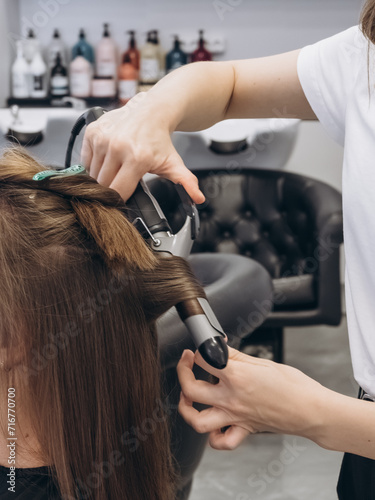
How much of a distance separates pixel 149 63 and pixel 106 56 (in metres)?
0.26

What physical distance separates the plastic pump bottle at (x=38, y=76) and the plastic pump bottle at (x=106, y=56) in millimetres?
333

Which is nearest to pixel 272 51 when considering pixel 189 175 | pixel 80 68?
pixel 80 68

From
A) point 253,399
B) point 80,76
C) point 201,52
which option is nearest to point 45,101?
point 80,76

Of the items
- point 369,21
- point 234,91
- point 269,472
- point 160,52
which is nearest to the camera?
point 369,21

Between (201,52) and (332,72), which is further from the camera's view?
(201,52)

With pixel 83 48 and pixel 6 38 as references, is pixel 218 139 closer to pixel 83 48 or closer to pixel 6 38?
pixel 83 48

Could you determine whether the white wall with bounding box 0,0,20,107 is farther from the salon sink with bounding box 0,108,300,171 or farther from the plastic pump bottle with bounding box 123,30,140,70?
the plastic pump bottle with bounding box 123,30,140,70

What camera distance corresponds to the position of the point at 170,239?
0.88 m

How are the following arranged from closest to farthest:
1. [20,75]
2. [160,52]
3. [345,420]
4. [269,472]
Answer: [345,420] → [269,472] → [20,75] → [160,52]

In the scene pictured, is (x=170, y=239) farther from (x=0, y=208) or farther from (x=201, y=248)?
(x=201, y=248)

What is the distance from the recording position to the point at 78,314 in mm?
854

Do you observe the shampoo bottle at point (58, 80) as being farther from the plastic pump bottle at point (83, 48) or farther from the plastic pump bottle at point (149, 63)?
the plastic pump bottle at point (149, 63)

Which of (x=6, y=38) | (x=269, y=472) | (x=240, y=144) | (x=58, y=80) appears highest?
(x=6, y=38)

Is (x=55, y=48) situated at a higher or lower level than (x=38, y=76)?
higher
